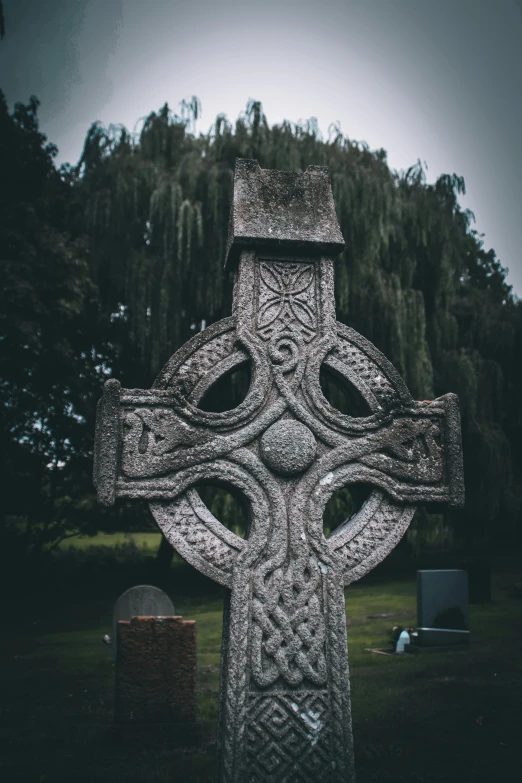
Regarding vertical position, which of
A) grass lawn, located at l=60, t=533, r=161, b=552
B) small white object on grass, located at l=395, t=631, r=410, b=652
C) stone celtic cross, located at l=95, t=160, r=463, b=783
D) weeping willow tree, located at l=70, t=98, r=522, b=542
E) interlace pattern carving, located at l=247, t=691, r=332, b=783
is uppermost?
weeping willow tree, located at l=70, t=98, r=522, b=542

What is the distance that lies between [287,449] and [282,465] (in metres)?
0.08

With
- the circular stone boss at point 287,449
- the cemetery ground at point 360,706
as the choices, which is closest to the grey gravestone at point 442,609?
the cemetery ground at point 360,706

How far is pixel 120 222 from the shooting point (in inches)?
467

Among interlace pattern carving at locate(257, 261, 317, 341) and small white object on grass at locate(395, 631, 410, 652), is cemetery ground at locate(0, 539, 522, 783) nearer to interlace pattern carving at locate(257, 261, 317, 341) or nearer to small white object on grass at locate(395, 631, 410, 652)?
small white object on grass at locate(395, 631, 410, 652)

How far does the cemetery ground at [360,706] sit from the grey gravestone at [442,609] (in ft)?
0.94

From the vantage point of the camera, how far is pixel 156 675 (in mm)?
5570

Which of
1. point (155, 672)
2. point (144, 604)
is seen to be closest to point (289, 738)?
point (155, 672)

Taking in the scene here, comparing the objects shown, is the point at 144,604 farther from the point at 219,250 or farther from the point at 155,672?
the point at 219,250

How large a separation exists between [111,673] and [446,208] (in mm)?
10593

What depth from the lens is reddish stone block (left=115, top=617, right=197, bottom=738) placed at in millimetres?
5484

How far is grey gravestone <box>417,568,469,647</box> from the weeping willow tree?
3.41 m

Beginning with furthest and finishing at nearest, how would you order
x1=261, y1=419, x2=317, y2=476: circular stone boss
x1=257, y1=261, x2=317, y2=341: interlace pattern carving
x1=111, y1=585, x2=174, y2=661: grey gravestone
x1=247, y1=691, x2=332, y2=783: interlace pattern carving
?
x1=111, y1=585, x2=174, y2=661: grey gravestone
x1=257, y1=261, x2=317, y2=341: interlace pattern carving
x1=261, y1=419, x2=317, y2=476: circular stone boss
x1=247, y1=691, x2=332, y2=783: interlace pattern carving

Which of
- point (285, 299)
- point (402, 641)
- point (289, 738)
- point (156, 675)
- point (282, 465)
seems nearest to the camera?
point (289, 738)

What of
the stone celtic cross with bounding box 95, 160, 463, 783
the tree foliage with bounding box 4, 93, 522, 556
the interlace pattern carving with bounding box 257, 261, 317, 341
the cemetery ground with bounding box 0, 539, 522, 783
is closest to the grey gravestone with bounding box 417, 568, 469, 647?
the cemetery ground with bounding box 0, 539, 522, 783
